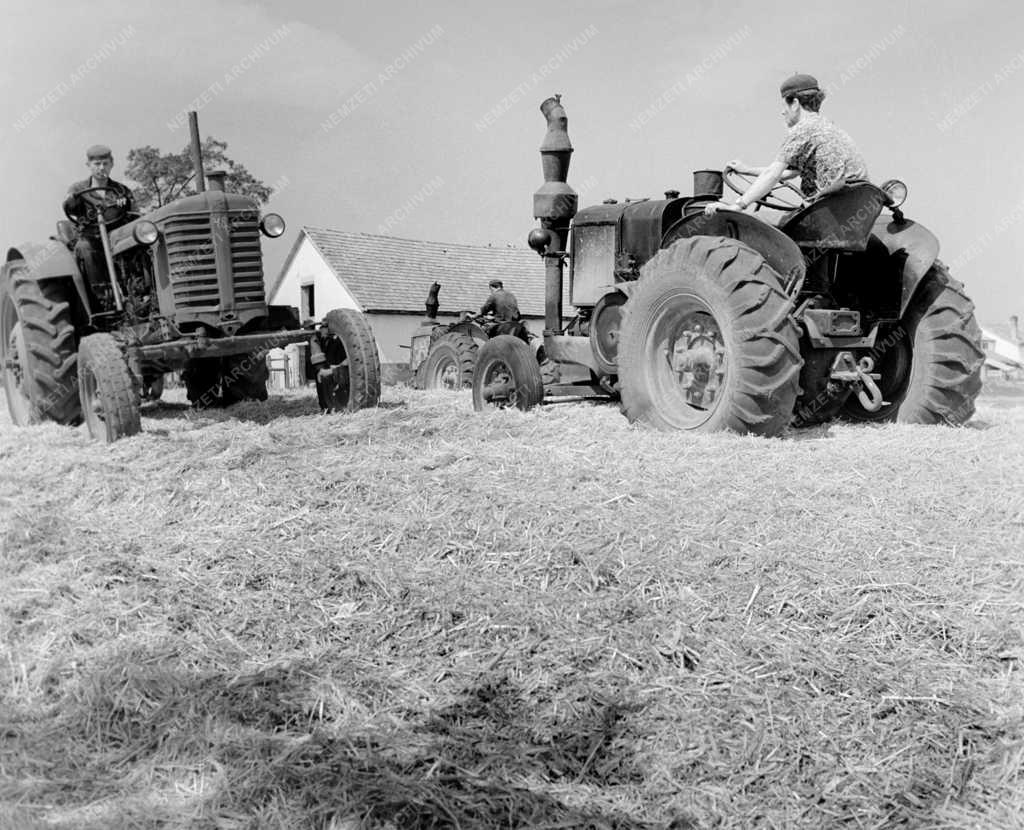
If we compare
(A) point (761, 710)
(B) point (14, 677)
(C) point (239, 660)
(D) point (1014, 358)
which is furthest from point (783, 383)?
(D) point (1014, 358)

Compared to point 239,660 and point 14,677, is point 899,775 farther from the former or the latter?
point 14,677

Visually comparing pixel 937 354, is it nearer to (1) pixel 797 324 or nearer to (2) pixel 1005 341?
(1) pixel 797 324

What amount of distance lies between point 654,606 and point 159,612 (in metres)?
1.59

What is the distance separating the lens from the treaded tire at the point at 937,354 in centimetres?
588

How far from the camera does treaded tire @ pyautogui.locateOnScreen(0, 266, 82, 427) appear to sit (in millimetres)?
7402

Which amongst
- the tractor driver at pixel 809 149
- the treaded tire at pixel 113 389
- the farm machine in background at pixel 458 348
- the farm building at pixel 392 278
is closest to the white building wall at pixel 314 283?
the farm building at pixel 392 278

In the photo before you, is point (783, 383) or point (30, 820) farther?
point (783, 383)

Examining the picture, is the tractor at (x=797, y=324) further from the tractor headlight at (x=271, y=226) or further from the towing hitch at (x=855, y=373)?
the tractor headlight at (x=271, y=226)

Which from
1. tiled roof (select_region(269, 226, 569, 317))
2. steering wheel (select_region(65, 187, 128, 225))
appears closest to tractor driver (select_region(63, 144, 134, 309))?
steering wheel (select_region(65, 187, 128, 225))

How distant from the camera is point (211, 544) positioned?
3494mm

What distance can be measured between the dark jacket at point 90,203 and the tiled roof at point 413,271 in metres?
20.3

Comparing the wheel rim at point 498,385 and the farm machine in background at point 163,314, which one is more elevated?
the farm machine in background at point 163,314

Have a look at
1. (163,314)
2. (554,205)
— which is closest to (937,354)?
(554,205)

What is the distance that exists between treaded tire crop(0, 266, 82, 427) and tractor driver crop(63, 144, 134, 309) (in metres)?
0.26
